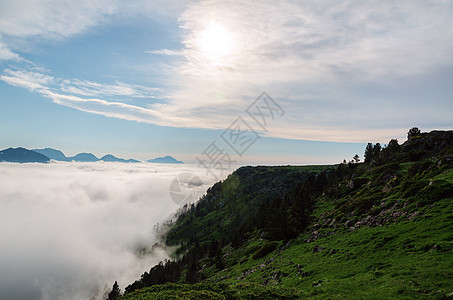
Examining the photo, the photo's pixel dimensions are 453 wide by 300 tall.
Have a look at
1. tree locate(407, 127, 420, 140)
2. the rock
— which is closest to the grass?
the rock

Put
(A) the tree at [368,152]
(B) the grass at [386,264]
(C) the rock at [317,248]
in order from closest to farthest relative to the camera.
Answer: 1. (B) the grass at [386,264]
2. (C) the rock at [317,248]
3. (A) the tree at [368,152]

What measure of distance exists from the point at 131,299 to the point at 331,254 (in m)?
32.8

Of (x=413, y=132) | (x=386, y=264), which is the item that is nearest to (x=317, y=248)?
(x=386, y=264)

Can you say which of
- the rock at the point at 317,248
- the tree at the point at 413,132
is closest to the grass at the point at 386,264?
the rock at the point at 317,248

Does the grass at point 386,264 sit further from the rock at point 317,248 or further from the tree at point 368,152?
the tree at point 368,152

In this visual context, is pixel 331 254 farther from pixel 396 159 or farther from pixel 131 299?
pixel 396 159

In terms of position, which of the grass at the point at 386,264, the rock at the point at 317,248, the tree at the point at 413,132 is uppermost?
the tree at the point at 413,132

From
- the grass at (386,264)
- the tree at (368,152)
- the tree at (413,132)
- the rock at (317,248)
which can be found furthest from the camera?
the tree at (368,152)

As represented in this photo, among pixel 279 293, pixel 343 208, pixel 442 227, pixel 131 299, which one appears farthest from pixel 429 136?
pixel 131 299

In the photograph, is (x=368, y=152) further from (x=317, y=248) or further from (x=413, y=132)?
(x=317, y=248)

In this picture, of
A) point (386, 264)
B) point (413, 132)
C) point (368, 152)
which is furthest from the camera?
point (368, 152)

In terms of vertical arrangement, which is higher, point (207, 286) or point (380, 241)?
point (380, 241)

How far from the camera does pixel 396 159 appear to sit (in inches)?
3826

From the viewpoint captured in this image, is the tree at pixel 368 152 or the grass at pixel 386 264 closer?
the grass at pixel 386 264
